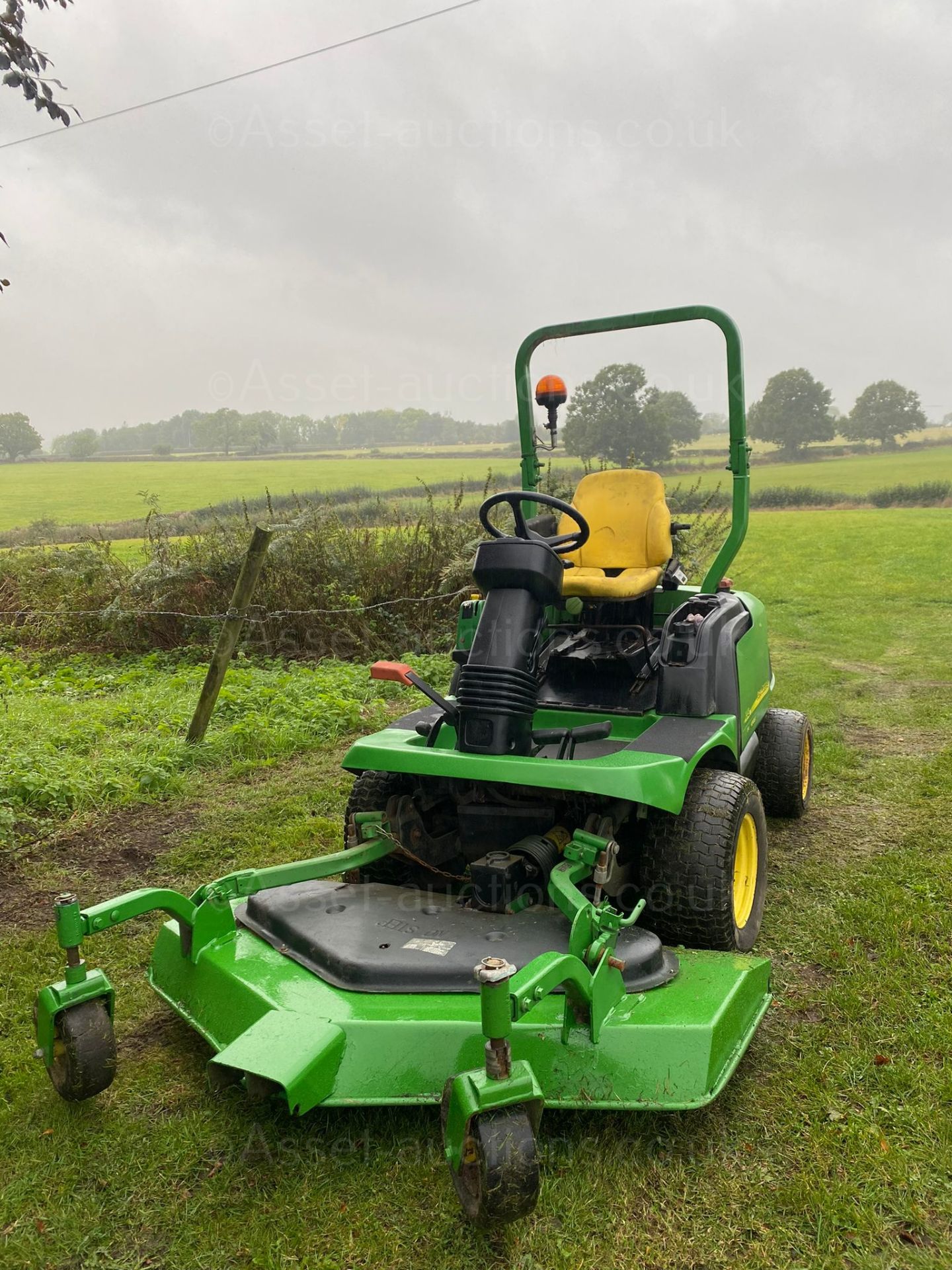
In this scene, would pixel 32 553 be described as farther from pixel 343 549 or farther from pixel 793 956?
pixel 793 956

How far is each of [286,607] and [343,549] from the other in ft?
2.30

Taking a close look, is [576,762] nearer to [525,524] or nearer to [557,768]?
[557,768]

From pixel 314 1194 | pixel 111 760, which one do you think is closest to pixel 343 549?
pixel 111 760

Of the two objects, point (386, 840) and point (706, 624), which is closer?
point (386, 840)

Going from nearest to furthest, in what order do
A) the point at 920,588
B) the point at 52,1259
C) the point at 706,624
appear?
the point at 52,1259
the point at 706,624
the point at 920,588

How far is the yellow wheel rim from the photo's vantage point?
10.5 feet

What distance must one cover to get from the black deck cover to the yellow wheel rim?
633mm

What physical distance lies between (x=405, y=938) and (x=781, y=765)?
2246mm

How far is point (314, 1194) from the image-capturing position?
208 cm

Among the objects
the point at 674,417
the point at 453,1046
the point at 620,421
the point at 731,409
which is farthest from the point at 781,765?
the point at 674,417

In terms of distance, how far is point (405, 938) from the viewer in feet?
8.48

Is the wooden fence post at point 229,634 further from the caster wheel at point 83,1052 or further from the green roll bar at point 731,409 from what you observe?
the caster wheel at point 83,1052

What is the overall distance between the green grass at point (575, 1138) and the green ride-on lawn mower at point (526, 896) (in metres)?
0.14

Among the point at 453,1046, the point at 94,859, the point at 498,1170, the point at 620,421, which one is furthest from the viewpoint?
the point at 620,421
